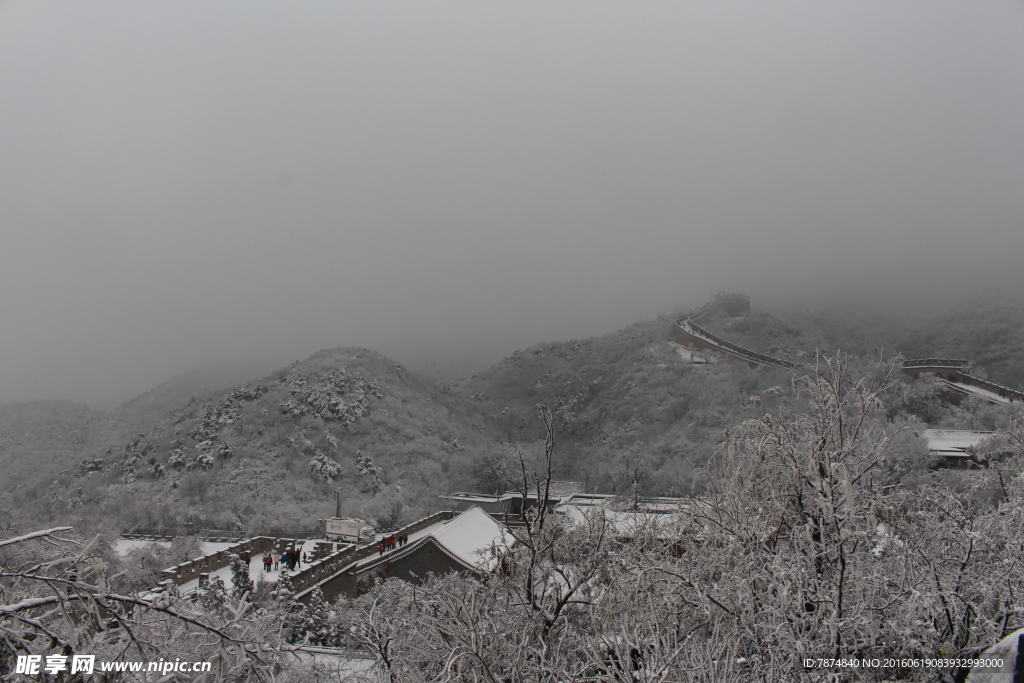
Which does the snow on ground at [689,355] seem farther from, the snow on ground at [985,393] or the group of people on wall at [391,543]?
the group of people on wall at [391,543]

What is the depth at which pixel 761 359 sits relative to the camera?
5878cm

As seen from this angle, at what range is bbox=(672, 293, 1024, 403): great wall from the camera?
4294 centimetres

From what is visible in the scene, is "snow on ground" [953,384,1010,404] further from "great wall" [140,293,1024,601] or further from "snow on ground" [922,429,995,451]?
"snow on ground" [922,429,995,451]

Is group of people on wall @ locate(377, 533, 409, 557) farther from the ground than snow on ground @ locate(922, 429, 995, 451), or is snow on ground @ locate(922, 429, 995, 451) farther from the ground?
snow on ground @ locate(922, 429, 995, 451)

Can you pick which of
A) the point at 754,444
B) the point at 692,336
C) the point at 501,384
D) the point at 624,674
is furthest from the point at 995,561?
the point at 501,384

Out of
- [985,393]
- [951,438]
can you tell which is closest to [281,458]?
[951,438]

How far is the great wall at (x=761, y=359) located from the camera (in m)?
42.9

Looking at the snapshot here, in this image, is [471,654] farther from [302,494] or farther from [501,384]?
[501,384]

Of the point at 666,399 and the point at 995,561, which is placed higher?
the point at 995,561

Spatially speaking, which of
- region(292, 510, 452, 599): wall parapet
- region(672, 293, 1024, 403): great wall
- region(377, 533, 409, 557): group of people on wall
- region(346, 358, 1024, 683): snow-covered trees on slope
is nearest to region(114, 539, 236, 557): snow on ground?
region(292, 510, 452, 599): wall parapet

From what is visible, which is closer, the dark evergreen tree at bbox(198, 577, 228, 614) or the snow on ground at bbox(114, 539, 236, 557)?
the dark evergreen tree at bbox(198, 577, 228, 614)

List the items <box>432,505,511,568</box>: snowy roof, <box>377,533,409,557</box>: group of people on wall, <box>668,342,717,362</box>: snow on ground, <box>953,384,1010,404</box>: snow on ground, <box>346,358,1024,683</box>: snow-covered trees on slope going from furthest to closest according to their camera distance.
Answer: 1. <box>668,342,717,362</box>: snow on ground
2. <box>953,384,1010,404</box>: snow on ground
3. <box>377,533,409,557</box>: group of people on wall
4. <box>432,505,511,568</box>: snowy roof
5. <box>346,358,1024,683</box>: snow-covered trees on slope

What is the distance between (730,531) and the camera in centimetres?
714

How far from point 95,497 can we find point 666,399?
50853mm
